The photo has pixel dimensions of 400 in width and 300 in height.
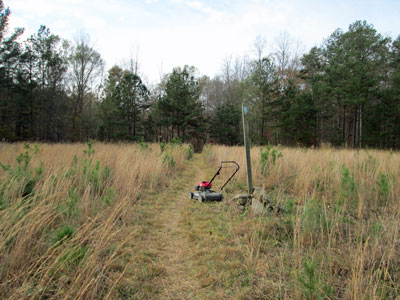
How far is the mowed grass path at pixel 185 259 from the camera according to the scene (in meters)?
1.67

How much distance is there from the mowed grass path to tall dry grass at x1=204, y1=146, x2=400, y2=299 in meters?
0.18

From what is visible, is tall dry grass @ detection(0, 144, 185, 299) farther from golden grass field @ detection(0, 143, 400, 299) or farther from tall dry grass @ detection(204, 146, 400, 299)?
tall dry grass @ detection(204, 146, 400, 299)

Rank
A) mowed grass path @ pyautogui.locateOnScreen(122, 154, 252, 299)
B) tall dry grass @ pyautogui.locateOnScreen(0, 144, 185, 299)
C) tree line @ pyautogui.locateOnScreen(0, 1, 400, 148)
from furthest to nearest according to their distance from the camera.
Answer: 1. tree line @ pyautogui.locateOnScreen(0, 1, 400, 148)
2. mowed grass path @ pyautogui.locateOnScreen(122, 154, 252, 299)
3. tall dry grass @ pyautogui.locateOnScreen(0, 144, 185, 299)

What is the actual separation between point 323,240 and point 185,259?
4.97 ft

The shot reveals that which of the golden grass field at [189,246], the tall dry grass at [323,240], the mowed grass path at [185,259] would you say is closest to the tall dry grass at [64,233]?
the golden grass field at [189,246]

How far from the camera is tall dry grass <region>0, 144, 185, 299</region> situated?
145 cm

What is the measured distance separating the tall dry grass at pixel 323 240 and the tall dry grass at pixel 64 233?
1.25 metres

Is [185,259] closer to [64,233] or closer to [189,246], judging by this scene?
[189,246]

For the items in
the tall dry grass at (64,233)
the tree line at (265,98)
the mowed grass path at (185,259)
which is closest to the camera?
the tall dry grass at (64,233)

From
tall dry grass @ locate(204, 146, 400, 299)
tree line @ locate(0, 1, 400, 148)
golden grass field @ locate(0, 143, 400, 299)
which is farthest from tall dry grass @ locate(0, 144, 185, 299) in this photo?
tree line @ locate(0, 1, 400, 148)

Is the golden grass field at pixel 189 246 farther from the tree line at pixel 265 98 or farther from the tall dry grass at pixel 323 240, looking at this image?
the tree line at pixel 265 98

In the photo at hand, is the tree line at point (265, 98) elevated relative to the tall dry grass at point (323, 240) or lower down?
elevated

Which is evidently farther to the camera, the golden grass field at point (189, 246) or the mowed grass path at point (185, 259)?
the mowed grass path at point (185, 259)

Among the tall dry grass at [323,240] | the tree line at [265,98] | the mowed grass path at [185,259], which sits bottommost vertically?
the mowed grass path at [185,259]
